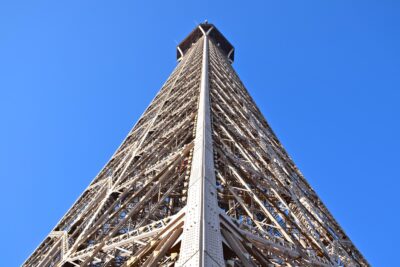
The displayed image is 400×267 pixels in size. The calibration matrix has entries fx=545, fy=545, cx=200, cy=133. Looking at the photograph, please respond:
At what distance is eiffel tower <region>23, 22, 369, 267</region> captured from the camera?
7570 millimetres

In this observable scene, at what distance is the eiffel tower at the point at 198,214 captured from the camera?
Answer: 7.57 metres

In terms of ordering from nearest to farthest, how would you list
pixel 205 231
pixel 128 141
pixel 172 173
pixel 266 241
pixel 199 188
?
pixel 205 231
pixel 199 188
pixel 266 241
pixel 172 173
pixel 128 141

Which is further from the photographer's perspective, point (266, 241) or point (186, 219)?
point (266, 241)

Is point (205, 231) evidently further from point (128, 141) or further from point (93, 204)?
point (128, 141)

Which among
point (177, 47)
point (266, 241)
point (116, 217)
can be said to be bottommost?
point (266, 241)

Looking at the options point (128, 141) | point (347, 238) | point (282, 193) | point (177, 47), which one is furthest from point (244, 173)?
point (177, 47)

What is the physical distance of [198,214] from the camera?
738cm

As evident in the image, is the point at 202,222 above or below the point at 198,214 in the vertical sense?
below

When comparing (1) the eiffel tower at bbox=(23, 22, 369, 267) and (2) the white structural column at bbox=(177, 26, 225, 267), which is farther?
(1) the eiffel tower at bbox=(23, 22, 369, 267)

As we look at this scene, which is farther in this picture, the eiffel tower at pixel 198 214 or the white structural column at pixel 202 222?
the eiffel tower at pixel 198 214

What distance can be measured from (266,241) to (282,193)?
6.27 m

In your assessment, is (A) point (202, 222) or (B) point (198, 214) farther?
(B) point (198, 214)

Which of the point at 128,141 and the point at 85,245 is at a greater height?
the point at 128,141

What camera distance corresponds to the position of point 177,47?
174 feet
